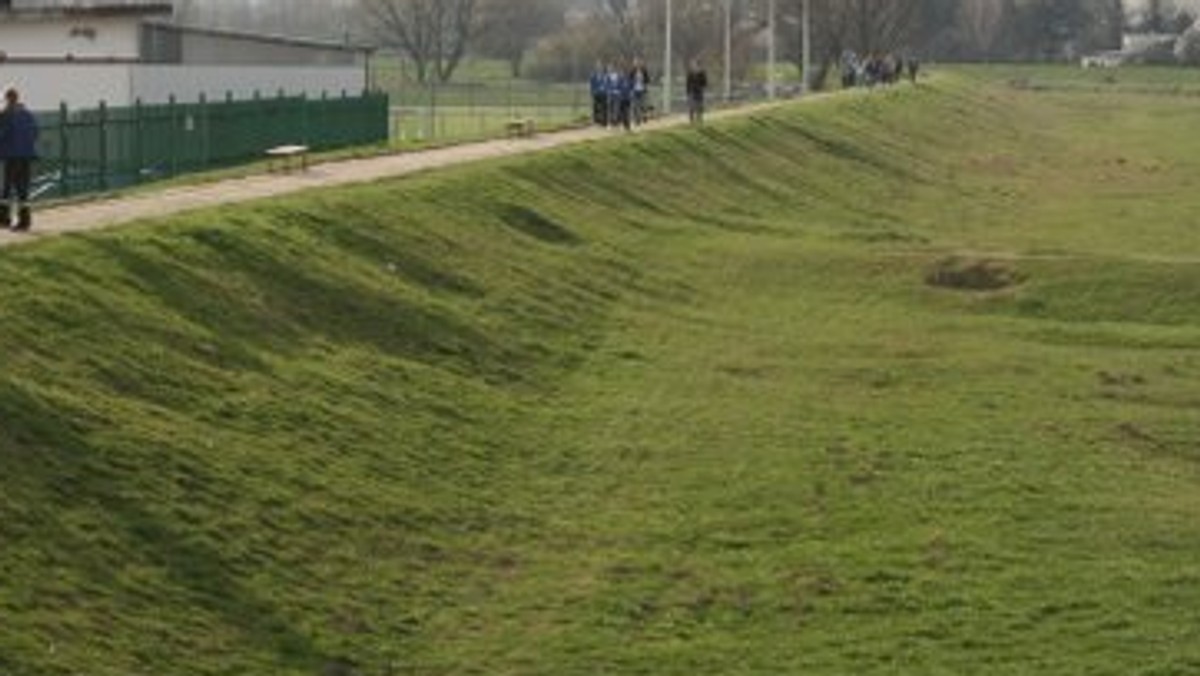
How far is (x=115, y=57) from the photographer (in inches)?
1795

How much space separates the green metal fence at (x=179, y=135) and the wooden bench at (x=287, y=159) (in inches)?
Answer: 72.7

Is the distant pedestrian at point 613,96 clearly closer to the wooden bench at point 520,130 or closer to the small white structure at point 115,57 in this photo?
the wooden bench at point 520,130

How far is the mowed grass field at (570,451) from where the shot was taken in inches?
541

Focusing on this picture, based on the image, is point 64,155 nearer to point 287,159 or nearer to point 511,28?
point 287,159

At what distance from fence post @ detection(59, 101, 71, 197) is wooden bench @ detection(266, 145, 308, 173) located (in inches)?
149

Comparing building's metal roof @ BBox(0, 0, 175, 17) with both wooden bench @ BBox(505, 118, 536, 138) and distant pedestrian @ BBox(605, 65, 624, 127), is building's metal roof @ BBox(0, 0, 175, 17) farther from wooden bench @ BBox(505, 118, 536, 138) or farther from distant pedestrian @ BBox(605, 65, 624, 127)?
distant pedestrian @ BBox(605, 65, 624, 127)

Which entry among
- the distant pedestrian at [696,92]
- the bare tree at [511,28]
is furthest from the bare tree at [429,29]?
the distant pedestrian at [696,92]

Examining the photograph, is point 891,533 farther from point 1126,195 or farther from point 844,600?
point 1126,195

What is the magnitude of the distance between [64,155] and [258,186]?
3.05m

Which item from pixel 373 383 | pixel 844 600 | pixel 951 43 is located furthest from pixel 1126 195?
pixel 951 43

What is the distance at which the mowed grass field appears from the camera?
13750 millimetres

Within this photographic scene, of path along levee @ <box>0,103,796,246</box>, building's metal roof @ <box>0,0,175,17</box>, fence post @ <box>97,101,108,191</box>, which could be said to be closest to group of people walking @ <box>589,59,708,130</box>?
path along levee @ <box>0,103,796,246</box>

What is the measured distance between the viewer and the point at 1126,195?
50.5 m

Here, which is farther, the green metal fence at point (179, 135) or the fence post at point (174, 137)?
the fence post at point (174, 137)
